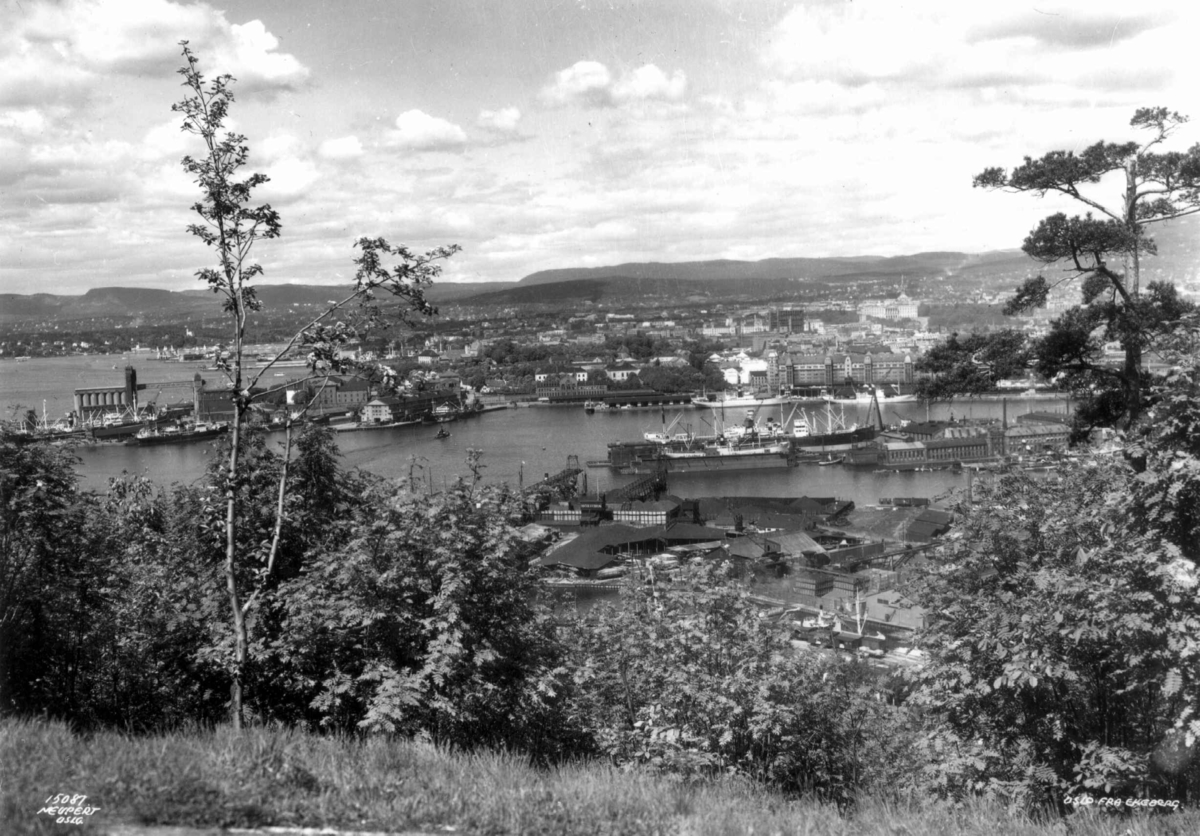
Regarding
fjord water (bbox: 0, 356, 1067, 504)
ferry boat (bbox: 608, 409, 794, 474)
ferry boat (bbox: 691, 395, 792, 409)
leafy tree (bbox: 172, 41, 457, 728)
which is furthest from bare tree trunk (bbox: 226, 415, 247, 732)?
ferry boat (bbox: 691, 395, 792, 409)

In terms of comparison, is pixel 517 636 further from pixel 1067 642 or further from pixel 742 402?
pixel 742 402

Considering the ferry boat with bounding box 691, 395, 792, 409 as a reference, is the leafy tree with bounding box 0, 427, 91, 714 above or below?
above

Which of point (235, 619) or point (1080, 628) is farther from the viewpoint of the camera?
point (235, 619)

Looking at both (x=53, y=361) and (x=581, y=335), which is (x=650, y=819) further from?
(x=581, y=335)

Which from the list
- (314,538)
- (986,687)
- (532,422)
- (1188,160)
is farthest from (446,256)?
(532,422)

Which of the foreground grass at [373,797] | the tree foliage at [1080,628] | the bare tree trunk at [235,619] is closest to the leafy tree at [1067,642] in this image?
the tree foliage at [1080,628]

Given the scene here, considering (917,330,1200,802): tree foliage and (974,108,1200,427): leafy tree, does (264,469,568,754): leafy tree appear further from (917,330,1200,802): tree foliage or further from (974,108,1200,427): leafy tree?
(974,108,1200,427): leafy tree

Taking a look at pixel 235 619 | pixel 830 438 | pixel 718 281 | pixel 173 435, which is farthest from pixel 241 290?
pixel 718 281
